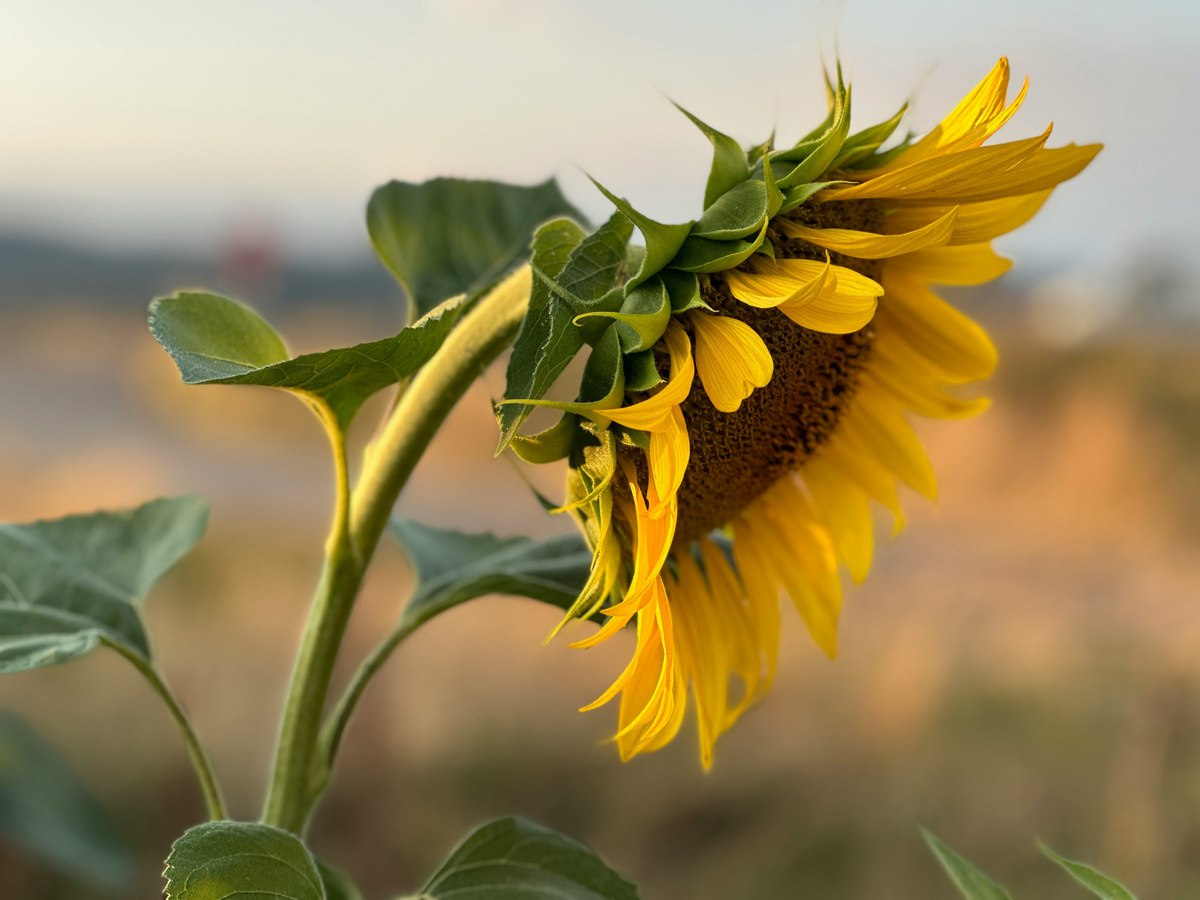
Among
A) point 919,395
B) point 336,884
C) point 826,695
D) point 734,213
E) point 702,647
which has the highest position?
point 734,213

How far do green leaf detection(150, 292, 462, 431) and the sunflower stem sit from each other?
0.07 feet

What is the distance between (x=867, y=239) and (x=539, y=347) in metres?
0.13

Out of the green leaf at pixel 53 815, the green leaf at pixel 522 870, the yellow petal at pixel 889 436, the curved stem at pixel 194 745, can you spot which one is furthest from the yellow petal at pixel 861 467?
the green leaf at pixel 53 815

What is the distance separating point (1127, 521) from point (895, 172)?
2.54 metres

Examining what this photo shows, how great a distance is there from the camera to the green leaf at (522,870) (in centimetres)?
57

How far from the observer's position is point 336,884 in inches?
24.1

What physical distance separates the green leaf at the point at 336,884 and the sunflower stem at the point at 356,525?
40 mm

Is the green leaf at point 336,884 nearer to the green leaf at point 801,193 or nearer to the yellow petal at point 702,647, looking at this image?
the yellow petal at point 702,647

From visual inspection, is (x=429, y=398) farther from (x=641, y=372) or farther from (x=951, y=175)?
(x=951, y=175)

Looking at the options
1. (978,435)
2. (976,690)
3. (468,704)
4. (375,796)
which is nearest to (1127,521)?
(978,435)

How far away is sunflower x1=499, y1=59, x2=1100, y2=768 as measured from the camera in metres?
0.45

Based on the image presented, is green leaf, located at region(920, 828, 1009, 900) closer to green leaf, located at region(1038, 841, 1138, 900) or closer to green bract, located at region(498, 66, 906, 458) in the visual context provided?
green leaf, located at region(1038, 841, 1138, 900)

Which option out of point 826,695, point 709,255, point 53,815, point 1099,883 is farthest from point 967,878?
point 826,695

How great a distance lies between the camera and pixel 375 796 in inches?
81.6
